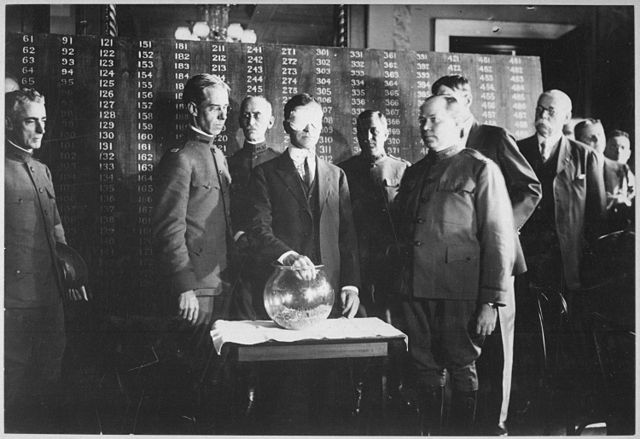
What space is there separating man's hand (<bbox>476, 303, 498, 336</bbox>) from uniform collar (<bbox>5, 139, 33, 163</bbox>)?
181 cm

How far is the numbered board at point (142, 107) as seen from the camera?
2.32 metres

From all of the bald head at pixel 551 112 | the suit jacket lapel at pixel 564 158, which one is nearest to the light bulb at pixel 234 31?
the bald head at pixel 551 112

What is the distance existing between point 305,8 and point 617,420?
79.8 inches

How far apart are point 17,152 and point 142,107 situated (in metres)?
0.50

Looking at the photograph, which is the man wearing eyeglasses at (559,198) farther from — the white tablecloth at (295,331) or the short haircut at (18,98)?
the short haircut at (18,98)

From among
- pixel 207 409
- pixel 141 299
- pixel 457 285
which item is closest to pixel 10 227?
pixel 141 299

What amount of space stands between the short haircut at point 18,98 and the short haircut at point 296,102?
3.04 feet

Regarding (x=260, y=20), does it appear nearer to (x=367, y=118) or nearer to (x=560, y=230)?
(x=367, y=118)

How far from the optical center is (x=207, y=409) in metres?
2.33

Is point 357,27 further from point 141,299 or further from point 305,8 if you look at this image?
point 141,299

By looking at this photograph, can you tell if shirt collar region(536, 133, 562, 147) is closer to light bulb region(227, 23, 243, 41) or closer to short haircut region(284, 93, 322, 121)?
short haircut region(284, 93, 322, 121)

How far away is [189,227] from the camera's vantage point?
7.63ft

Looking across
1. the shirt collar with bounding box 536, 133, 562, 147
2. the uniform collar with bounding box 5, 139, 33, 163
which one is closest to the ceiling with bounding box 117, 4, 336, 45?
the uniform collar with bounding box 5, 139, 33, 163

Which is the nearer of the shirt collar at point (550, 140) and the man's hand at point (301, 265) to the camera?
the man's hand at point (301, 265)
